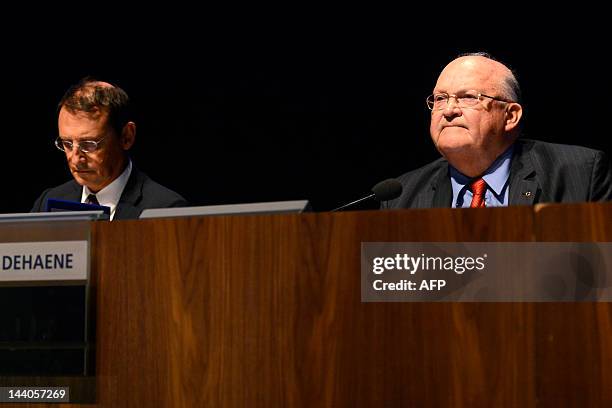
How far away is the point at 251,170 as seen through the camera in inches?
148

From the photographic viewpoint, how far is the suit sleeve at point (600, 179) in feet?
8.77

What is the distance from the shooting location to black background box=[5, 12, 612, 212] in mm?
3311

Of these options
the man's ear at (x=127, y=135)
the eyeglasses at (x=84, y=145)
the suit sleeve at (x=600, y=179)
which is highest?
the man's ear at (x=127, y=135)

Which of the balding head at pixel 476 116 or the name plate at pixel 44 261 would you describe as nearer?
the name plate at pixel 44 261

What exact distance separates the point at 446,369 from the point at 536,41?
1.85m

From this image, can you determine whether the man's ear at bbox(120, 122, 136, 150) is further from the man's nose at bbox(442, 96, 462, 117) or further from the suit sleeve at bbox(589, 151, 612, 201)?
the suit sleeve at bbox(589, 151, 612, 201)

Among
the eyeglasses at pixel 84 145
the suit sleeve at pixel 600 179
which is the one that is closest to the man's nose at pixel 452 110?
the suit sleeve at pixel 600 179

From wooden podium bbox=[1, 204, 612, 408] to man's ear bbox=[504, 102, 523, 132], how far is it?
1185mm

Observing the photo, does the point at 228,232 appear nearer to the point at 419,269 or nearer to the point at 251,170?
the point at 419,269

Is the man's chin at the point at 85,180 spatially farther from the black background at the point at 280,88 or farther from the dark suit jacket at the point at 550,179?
the dark suit jacket at the point at 550,179

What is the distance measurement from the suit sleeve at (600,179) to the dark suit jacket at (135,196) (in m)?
1.20

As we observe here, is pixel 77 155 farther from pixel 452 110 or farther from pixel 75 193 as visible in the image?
pixel 452 110

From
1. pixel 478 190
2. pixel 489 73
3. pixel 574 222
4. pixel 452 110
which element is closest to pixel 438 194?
pixel 478 190

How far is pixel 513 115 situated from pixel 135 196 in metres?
1.16
